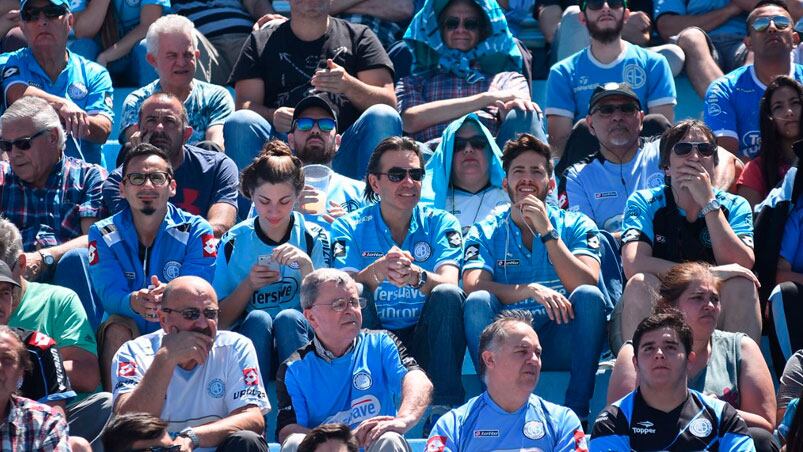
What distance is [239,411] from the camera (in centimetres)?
607

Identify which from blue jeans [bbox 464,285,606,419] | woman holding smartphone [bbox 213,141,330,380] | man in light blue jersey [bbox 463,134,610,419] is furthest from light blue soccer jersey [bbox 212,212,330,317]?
blue jeans [bbox 464,285,606,419]

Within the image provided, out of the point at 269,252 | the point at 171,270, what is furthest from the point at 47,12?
the point at 269,252

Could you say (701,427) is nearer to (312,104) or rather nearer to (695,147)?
(695,147)

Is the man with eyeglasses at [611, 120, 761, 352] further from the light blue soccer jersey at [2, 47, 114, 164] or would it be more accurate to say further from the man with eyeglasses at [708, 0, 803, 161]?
the light blue soccer jersey at [2, 47, 114, 164]

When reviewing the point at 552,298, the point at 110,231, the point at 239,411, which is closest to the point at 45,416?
the point at 239,411

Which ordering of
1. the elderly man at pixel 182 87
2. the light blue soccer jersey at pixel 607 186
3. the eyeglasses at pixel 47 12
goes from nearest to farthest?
1. the light blue soccer jersey at pixel 607 186
2. the elderly man at pixel 182 87
3. the eyeglasses at pixel 47 12

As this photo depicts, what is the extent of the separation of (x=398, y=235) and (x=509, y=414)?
1534 mm

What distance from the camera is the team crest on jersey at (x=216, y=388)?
6133 mm

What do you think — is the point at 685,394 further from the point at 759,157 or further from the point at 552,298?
the point at 759,157

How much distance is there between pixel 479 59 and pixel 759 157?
1843 millimetres

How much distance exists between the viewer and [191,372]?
6172mm

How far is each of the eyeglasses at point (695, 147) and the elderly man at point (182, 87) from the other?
8.46 ft

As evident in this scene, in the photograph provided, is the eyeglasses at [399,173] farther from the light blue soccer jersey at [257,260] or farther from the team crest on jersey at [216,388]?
the team crest on jersey at [216,388]

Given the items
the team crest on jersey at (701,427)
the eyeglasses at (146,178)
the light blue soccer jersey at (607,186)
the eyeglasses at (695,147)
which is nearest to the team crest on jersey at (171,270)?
the eyeglasses at (146,178)
